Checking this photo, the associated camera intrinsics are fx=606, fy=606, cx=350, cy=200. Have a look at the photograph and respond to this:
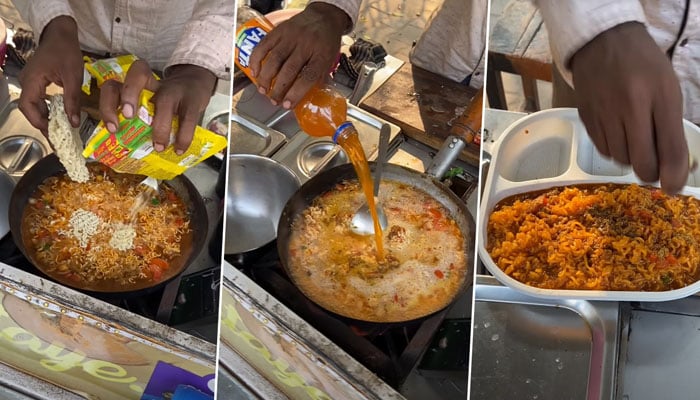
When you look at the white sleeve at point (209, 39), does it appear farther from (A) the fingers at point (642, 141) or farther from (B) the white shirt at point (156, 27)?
(A) the fingers at point (642, 141)

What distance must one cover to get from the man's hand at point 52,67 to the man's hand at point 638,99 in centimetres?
83

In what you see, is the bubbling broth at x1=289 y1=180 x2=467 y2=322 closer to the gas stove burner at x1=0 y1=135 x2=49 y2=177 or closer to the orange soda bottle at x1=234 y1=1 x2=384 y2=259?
the orange soda bottle at x1=234 y1=1 x2=384 y2=259

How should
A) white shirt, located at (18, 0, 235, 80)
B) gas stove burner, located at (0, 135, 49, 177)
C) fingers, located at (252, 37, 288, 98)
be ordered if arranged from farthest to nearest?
gas stove burner, located at (0, 135, 49, 177), white shirt, located at (18, 0, 235, 80), fingers, located at (252, 37, 288, 98)

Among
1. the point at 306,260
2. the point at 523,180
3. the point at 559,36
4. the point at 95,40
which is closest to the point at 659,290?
the point at 523,180

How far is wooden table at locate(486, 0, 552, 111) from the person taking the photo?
903 mm

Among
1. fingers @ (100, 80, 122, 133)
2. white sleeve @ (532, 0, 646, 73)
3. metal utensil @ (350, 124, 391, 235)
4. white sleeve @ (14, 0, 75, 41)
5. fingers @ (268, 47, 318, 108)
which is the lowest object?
metal utensil @ (350, 124, 391, 235)

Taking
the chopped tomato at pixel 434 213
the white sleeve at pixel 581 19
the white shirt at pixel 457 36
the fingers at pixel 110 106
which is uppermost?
the white sleeve at pixel 581 19

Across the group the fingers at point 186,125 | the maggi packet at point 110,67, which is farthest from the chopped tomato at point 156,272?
the maggi packet at point 110,67

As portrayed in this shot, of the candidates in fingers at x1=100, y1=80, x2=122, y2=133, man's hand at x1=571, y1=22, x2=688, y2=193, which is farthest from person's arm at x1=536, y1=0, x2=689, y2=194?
fingers at x1=100, y1=80, x2=122, y2=133

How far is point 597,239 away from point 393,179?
329 millimetres

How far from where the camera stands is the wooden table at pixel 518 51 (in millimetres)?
903

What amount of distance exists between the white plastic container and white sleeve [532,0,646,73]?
12 centimetres

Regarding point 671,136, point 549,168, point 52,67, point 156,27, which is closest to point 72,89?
point 52,67

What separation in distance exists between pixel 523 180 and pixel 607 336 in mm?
275
